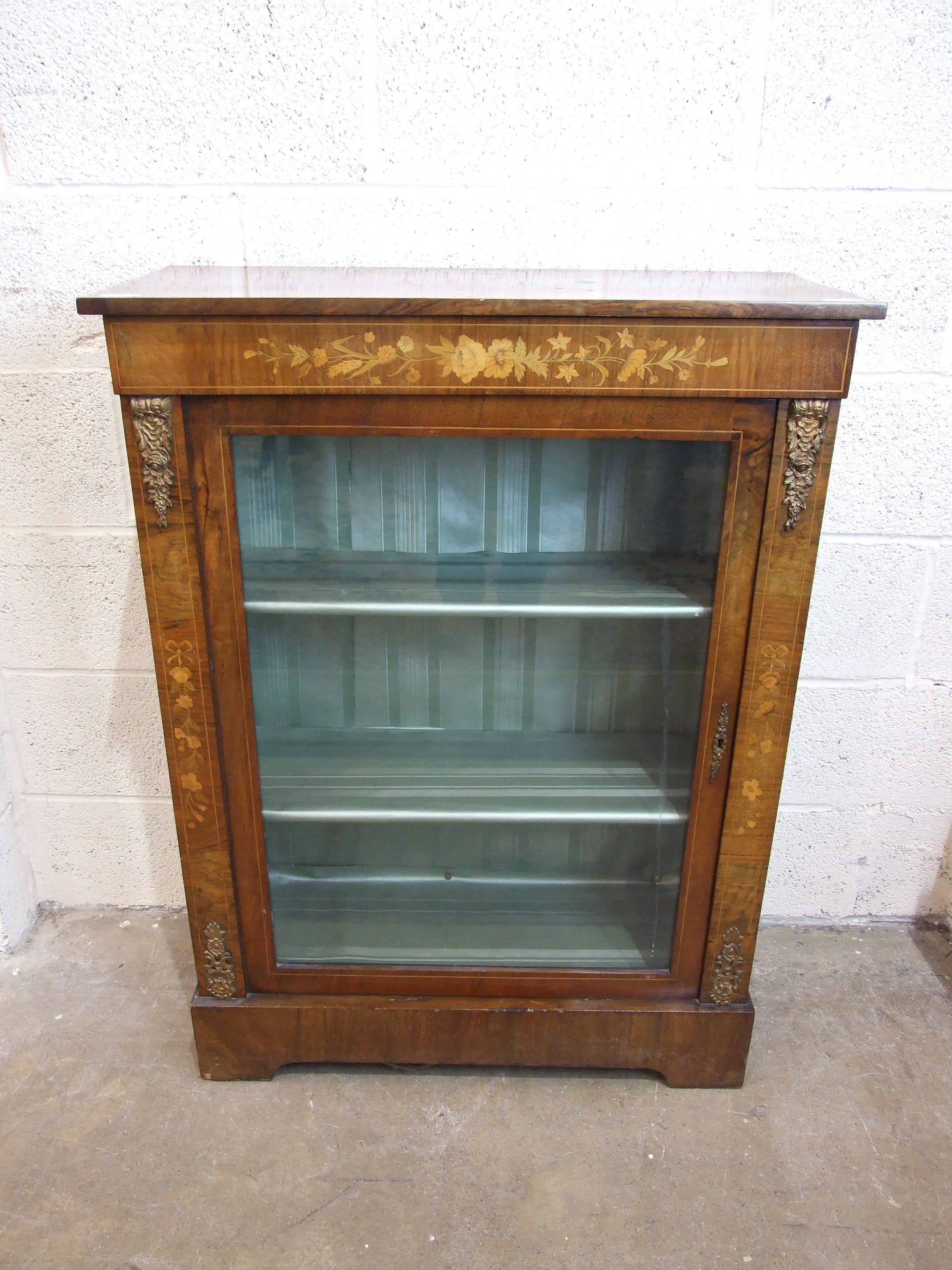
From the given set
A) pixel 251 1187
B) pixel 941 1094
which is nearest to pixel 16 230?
pixel 251 1187

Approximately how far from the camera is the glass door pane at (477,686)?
106 cm

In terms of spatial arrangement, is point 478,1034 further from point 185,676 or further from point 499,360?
point 499,360

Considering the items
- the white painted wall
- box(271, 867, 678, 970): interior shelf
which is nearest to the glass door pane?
box(271, 867, 678, 970): interior shelf

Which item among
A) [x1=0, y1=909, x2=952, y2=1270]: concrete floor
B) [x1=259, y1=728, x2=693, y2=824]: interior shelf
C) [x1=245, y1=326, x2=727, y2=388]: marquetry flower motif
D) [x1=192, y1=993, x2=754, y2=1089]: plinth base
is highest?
[x1=245, y1=326, x2=727, y2=388]: marquetry flower motif

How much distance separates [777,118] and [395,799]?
3.71 ft

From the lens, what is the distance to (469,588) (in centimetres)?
112

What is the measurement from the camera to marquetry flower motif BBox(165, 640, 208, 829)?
41.8 inches

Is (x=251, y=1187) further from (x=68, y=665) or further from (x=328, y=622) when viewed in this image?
(x=68, y=665)

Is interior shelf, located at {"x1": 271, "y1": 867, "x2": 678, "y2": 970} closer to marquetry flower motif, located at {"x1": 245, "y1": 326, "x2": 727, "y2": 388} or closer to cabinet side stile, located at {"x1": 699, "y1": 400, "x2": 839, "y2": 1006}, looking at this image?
cabinet side stile, located at {"x1": 699, "y1": 400, "x2": 839, "y2": 1006}

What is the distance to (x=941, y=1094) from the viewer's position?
1.28 m

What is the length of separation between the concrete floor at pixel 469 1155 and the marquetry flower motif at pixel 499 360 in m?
1.02

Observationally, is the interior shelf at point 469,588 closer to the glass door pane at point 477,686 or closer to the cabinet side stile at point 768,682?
the glass door pane at point 477,686

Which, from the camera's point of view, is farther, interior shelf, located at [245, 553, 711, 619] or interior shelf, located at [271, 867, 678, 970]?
interior shelf, located at [271, 867, 678, 970]

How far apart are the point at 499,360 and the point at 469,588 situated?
305mm
